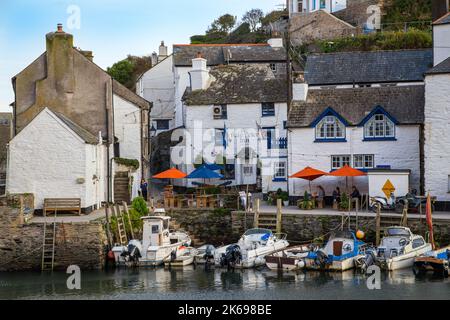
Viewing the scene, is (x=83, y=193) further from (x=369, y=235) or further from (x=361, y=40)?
(x=361, y=40)

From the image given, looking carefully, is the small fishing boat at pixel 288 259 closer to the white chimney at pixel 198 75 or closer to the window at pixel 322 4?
the white chimney at pixel 198 75

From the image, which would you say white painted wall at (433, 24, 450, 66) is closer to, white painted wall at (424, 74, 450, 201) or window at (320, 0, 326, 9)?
white painted wall at (424, 74, 450, 201)

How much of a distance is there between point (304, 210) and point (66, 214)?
1239 centimetres

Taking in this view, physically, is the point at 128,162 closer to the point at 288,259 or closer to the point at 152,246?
the point at 152,246

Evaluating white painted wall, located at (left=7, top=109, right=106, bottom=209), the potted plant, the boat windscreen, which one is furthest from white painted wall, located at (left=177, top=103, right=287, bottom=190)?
white painted wall, located at (left=7, top=109, right=106, bottom=209)

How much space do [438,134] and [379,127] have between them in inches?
158

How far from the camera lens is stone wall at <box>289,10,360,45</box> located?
7875 cm

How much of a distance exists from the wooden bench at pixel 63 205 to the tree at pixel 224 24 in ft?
186

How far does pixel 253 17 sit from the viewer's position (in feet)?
317

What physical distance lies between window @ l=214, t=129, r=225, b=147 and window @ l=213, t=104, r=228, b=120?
0.85 metres

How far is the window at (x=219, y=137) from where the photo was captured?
57.6 meters

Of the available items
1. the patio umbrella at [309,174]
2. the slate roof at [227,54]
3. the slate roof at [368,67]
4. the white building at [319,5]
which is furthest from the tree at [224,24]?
the patio umbrella at [309,174]

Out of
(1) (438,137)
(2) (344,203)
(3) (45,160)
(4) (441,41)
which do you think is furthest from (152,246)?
(4) (441,41)

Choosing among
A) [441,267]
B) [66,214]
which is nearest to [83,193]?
[66,214]
